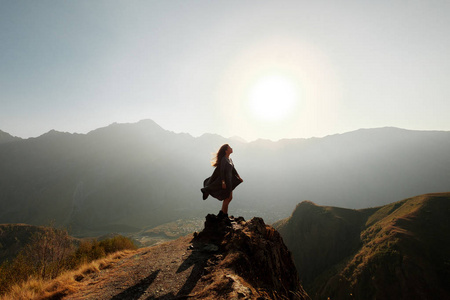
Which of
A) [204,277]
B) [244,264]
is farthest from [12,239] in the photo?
[244,264]

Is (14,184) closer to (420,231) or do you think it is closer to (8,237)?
(8,237)

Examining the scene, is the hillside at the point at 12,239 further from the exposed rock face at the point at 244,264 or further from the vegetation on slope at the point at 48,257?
the exposed rock face at the point at 244,264

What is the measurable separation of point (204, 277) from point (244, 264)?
995mm

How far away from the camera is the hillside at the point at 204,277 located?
3.26 meters

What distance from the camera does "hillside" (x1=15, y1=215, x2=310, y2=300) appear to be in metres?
3.26

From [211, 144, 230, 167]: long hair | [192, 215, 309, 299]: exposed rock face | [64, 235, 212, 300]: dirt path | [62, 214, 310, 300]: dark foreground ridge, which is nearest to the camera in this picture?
[192, 215, 309, 299]: exposed rock face

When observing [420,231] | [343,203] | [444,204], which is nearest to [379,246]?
[420,231]

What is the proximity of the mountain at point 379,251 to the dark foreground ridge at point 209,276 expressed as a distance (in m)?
28.4

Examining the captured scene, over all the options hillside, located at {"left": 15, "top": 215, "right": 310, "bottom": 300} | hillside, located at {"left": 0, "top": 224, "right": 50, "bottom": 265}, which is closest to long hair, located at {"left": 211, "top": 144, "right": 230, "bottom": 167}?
hillside, located at {"left": 15, "top": 215, "right": 310, "bottom": 300}

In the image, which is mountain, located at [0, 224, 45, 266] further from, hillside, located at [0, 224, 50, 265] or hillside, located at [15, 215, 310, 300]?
hillside, located at [15, 215, 310, 300]

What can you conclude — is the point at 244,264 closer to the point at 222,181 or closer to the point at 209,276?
the point at 209,276

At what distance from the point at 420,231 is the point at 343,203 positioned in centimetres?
16219

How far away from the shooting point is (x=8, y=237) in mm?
46156

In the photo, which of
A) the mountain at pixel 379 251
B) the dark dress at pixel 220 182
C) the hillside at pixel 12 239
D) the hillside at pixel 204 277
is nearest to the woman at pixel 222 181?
the dark dress at pixel 220 182
